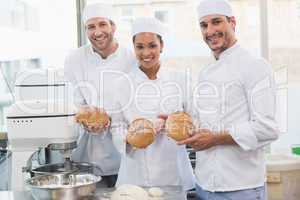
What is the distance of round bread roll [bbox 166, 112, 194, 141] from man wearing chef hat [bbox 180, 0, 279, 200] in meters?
0.03

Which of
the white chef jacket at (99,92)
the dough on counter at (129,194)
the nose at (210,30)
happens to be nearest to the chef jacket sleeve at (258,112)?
the nose at (210,30)

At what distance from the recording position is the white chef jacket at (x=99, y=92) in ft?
7.43

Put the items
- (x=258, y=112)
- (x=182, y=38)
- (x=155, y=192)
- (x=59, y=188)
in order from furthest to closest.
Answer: (x=182, y=38), (x=258, y=112), (x=155, y=192), (x=59, y=188)

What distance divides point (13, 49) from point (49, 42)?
0.45m

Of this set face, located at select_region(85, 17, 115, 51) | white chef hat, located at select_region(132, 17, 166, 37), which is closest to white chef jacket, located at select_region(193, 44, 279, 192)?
white chef hat, located at select_region(132, 17, 166, 37)

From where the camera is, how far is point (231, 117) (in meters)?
1.79

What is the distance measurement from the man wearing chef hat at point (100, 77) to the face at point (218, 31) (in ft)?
1.90

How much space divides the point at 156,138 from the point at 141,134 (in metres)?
0.19

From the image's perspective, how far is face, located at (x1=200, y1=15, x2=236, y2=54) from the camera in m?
1.82

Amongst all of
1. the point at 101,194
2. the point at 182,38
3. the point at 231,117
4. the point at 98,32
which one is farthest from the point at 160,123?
the point at 182,38

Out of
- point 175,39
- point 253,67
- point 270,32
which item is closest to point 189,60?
point 175,39

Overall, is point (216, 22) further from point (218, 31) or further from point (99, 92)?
point (99, 92)

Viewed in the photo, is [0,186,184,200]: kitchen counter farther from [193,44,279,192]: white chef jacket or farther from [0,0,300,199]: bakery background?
[0,0,300,199]: bakery background

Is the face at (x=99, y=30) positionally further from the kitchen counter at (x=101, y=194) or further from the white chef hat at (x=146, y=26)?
the kitchen counter at (x=101, y=194)
